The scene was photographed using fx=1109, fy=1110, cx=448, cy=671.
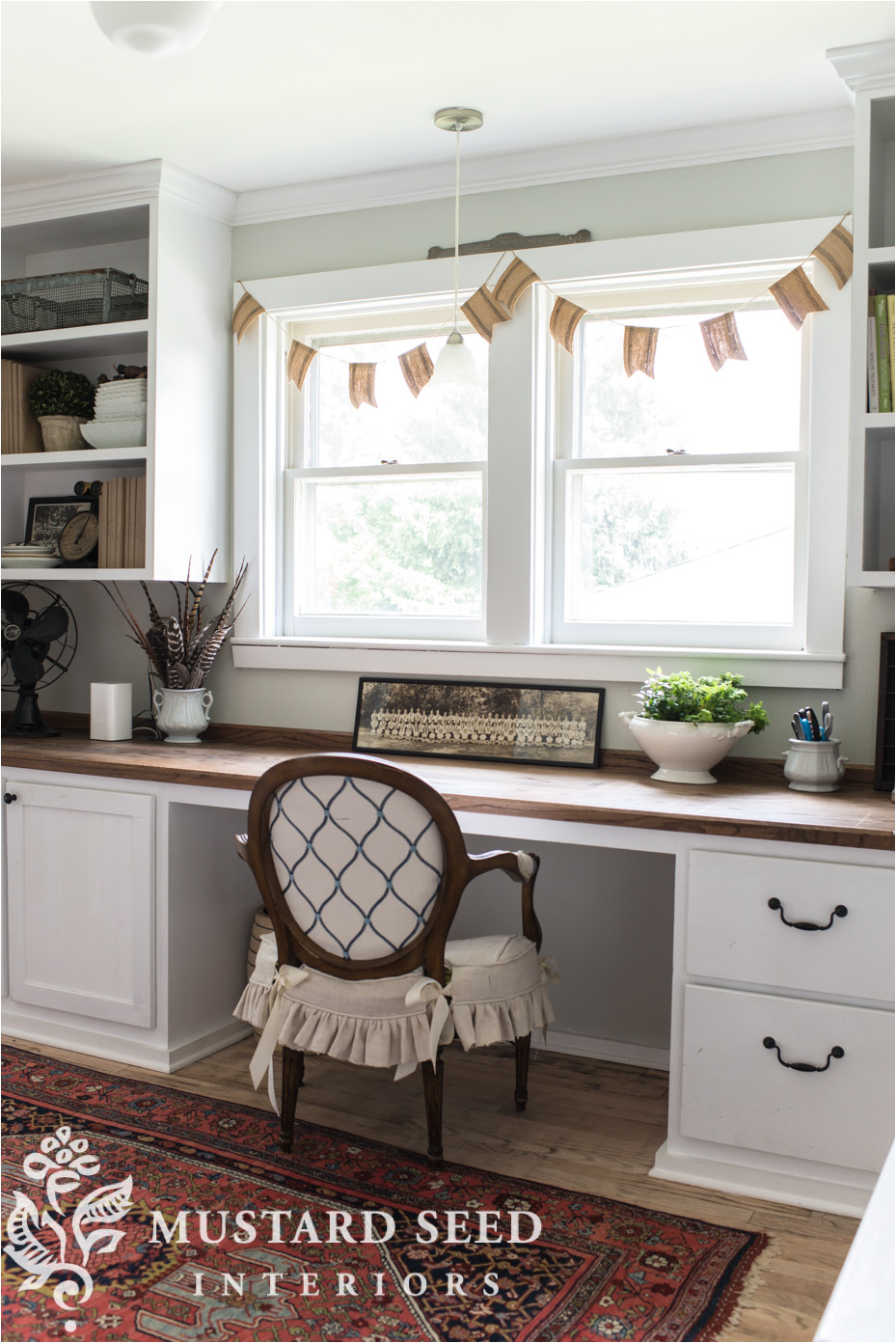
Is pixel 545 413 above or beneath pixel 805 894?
above

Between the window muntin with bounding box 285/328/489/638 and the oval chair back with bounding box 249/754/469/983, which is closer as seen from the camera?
the oval chair back with bounding box 249/754/469/983

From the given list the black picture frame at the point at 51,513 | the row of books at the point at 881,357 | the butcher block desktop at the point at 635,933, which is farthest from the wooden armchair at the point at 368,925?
the black picture frame at the point at 51,513

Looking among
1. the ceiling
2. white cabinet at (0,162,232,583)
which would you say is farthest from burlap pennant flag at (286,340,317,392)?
the ceiling

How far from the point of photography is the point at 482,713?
314cm

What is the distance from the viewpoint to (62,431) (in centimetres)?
→ 347

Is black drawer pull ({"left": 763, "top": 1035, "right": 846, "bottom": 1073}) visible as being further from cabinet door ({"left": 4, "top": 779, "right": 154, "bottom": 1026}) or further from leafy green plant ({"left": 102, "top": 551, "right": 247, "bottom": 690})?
leafy green plant ({"left": 102, "top": 551, "right": 247, "bottom": 690})

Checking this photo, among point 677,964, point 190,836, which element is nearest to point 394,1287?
point 677,964

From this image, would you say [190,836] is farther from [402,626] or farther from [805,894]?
[805,894]

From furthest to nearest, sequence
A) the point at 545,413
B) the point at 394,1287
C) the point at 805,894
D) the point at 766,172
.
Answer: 1. the point at 545,413
2. the point at 766,172
3. the point at 805,894
4. the point at 394,1287

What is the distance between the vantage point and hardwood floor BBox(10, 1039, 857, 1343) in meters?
1.99

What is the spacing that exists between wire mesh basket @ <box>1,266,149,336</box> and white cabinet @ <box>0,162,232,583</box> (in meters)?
0.06

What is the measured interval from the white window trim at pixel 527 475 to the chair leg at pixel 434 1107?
45.3 inches

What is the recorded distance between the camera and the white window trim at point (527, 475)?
276cm

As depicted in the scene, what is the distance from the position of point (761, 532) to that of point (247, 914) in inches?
71.2
